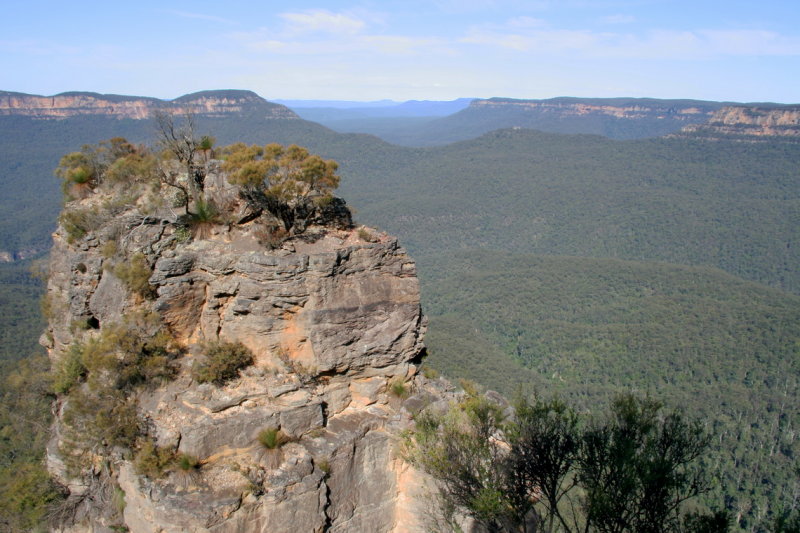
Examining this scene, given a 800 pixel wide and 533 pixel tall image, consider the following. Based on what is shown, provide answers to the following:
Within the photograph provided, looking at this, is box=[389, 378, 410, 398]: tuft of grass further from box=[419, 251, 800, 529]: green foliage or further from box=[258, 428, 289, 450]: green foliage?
box=[419, 251, 800, 529]: green foliage

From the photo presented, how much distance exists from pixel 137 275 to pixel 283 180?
4.23 m

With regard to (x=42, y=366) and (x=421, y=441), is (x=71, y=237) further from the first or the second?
(x=421, y=441)

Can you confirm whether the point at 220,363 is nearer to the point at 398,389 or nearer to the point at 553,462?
the point at 398,389

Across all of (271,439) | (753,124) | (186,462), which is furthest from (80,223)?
(753,124)

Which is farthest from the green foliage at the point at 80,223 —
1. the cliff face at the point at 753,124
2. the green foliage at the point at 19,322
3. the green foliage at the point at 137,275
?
the cliff face at the point at 753,124

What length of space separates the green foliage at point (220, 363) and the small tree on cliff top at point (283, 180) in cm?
353

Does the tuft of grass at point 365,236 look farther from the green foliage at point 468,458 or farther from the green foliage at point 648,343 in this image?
the green foliage at point 648,343

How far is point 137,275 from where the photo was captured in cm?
1200

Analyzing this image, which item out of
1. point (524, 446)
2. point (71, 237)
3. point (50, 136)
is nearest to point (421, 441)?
point (524, 446)

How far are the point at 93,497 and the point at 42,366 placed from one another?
16.6 feet

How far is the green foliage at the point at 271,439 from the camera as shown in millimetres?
10664

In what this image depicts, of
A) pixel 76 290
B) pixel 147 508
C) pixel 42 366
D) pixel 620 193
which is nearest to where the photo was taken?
pixel 147 508

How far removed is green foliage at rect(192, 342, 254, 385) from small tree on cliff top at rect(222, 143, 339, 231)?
353 cm

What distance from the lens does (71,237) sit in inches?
547
